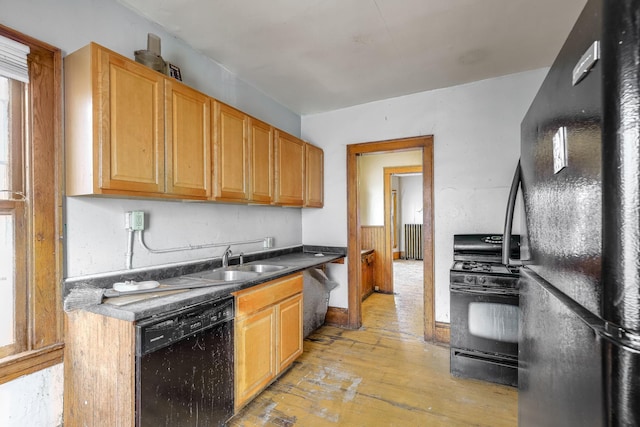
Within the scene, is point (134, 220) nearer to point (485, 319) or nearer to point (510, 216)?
point (510, 216)

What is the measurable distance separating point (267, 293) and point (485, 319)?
178cm

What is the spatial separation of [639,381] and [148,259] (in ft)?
7.87

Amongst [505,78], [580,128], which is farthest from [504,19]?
[580,128]

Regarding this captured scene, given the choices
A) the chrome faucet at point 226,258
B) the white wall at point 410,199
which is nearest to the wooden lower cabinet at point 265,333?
the chrome faucet at point 226,258

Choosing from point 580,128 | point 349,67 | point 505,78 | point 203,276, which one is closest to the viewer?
point 580,128

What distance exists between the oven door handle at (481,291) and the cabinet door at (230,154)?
1962 millimetres

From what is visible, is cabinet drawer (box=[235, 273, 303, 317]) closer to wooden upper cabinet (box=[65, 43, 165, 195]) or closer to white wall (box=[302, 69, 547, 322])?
wooden upper cabinet (box=[65, 43, 165, 195])

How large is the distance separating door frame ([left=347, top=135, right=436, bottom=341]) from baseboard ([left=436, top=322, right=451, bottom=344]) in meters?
0.05

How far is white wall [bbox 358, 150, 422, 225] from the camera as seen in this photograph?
5434 millimetres

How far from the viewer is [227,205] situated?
286 centimetres

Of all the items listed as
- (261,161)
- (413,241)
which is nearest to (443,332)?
(261,161)

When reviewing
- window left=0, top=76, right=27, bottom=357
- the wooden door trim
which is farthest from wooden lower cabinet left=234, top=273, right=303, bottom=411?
the wooden door trim

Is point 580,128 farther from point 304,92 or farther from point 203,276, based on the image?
point 304,92

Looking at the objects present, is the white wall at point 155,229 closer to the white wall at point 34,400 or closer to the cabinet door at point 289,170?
the cabinet door at point 289,170
